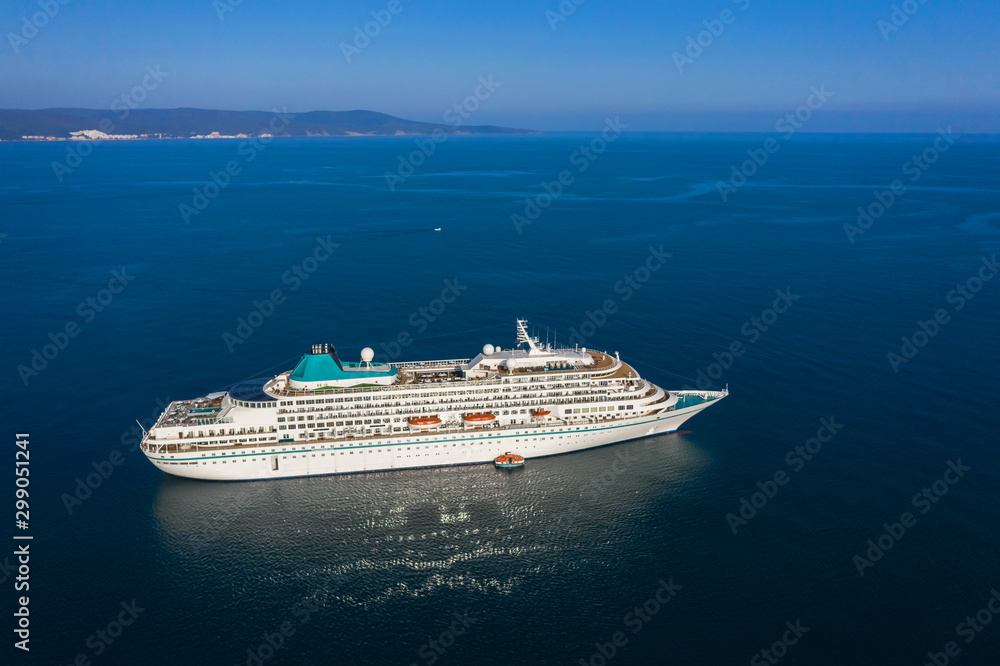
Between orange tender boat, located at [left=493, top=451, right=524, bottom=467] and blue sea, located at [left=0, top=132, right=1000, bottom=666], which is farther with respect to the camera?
orange tender boat, located at [left=493, top=451, right=524, bottom=467]

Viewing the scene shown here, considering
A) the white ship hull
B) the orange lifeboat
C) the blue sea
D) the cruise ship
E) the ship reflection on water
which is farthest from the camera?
the orange lifeboat

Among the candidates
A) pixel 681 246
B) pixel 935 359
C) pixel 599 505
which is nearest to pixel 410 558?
pixel 599 505

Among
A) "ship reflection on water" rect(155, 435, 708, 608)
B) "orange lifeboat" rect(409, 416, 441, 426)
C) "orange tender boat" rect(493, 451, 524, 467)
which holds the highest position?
"orange lifeboat" rect(409, 416, 441, 426)

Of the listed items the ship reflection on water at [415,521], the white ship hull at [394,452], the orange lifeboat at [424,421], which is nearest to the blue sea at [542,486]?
the ship reflection on water at [415,521]

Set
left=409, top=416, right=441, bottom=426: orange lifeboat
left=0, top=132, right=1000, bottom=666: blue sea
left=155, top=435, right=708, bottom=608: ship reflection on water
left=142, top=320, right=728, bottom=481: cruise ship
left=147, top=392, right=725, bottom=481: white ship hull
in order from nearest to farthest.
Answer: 1. left=0, top=132, right=1000, bottom=666: blue sea
2. left=155, top=435, right=708, bottom=608: ship reflection on water
3. left=147, top=392, right=725, bottom=481: white ship hull
4. left=142, top=320, right=728, bottom=481: cruise ship
5. left=409, top=416, right=441, bottom=426: orange lifeboat

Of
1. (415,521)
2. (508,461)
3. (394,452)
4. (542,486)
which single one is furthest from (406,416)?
(542,486)

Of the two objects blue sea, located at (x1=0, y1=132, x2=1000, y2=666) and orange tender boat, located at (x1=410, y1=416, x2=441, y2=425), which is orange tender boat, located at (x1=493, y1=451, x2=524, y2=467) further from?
orange tender boat, located at (x1=410, y1=416, x2=441, y2=425)

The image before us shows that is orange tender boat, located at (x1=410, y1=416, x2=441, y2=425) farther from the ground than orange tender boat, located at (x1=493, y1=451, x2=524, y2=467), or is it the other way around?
orange tender boat, located at (x1=410, y1=416, x2=441, y2=425)

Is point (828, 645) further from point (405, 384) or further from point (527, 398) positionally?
point (405, 384)

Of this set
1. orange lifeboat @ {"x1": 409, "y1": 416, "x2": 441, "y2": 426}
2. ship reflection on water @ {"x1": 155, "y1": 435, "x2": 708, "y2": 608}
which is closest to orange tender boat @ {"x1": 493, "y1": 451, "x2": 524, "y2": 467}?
ship reflection on water @ {"x1": 155, "y1": 435, "x2": 708, "y2": 608}
